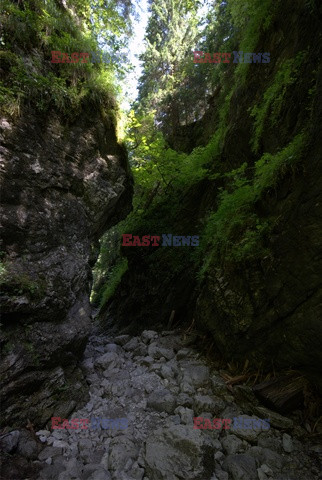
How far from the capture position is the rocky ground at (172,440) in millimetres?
3059

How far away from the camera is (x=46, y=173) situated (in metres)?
5.46

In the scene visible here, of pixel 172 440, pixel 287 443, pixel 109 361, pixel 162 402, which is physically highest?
pixel 287 443

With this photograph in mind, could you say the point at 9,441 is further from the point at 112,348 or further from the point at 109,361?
the point at 112,348

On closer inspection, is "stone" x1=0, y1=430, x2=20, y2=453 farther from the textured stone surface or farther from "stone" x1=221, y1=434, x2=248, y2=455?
"stone" x1=221, y1=434, x2=248, y2=455

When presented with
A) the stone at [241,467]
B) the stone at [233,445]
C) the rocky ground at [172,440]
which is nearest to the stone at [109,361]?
the rocky ground at [172,440]

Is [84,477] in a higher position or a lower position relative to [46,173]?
lower

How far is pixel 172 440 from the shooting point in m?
3.41

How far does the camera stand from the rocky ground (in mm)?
3059

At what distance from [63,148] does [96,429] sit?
19.8 feet

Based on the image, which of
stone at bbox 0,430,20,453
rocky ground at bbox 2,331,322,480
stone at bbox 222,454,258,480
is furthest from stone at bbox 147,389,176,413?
stone at bbox 0,430,20,453

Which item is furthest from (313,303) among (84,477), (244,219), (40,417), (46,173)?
(46,173)

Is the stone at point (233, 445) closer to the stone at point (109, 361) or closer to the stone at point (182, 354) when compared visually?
the stone at point (182, 354)

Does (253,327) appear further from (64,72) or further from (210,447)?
(64,72)

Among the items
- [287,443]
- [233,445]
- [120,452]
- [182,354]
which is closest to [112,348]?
[182,354]
